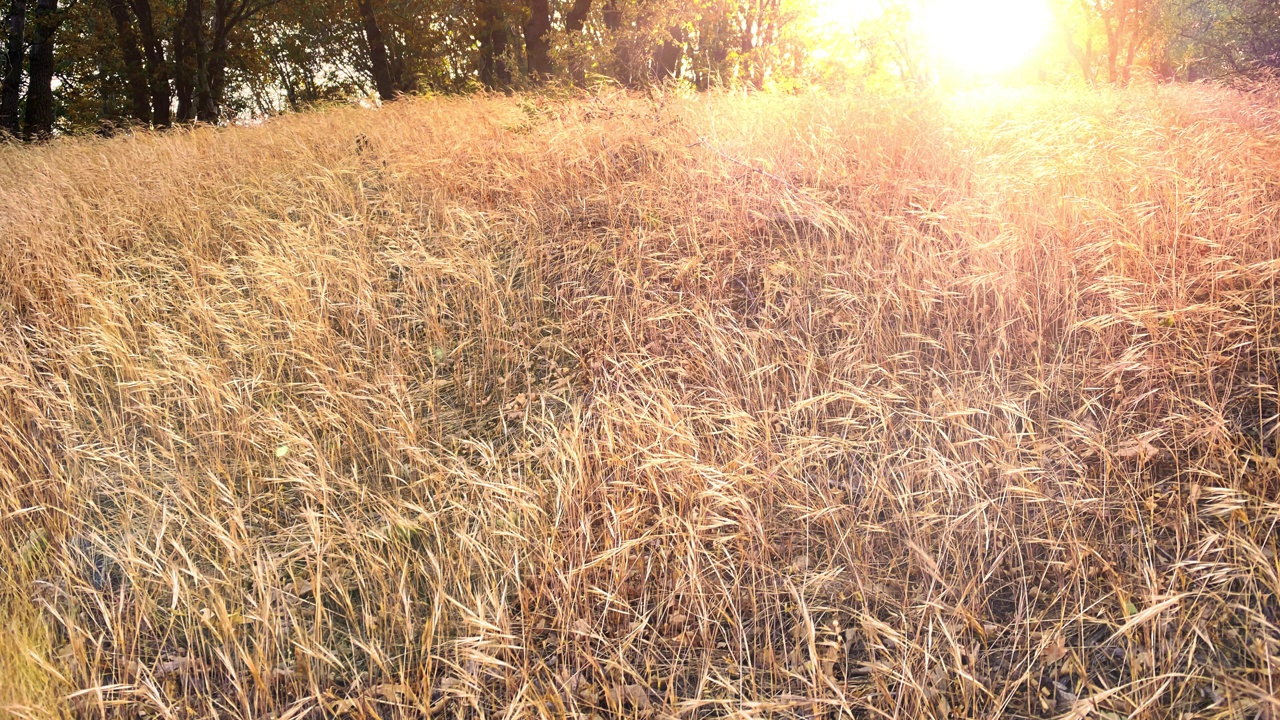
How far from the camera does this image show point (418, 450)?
3100 millimetres

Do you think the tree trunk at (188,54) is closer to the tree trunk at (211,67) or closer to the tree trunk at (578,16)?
the tree trunk at (211,67)

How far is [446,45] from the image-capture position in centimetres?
2466

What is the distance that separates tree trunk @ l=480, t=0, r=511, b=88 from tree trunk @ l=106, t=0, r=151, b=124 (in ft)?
26.1

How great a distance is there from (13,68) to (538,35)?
9.28 metres

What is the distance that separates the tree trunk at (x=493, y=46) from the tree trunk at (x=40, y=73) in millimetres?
7818

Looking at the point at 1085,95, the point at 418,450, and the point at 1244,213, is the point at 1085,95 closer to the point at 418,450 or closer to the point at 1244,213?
the point at 1244,213

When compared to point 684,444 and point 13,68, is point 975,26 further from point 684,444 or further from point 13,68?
point 13,68

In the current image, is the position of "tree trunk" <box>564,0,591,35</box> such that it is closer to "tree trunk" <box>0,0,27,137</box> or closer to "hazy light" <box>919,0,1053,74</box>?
"hazy light" <box>919,0,1053,74</box>

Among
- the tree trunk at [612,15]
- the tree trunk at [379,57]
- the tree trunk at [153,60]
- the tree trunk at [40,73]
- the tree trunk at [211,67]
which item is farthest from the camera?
the tree trunk at [153,60]

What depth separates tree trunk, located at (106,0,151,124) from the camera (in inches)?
650

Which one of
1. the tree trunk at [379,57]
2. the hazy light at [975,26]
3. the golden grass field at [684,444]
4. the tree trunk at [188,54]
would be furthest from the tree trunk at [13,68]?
the hazy light at [975,26]

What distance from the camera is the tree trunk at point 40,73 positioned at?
1281cm

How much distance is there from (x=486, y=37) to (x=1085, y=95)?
16.0m

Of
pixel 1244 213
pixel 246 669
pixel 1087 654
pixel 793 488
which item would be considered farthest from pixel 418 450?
pixel 1244 213
